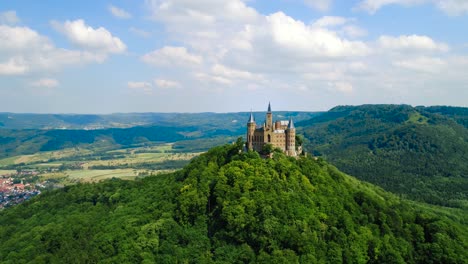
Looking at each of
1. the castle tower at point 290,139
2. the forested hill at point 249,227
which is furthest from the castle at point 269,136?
the forested hill at point 249,227

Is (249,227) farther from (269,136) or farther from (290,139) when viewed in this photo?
(290,139)

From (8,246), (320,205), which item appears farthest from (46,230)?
(320,205)

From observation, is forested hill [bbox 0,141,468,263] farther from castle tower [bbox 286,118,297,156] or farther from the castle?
the castle

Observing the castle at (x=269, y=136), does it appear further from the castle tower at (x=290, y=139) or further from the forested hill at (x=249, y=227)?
the forested hill at (x=249, y=227)

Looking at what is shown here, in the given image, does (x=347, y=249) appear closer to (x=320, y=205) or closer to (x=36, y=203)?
(x=320, y=205)

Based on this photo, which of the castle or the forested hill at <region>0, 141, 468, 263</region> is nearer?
the forested hill at <region>0, 141, 468, 263</region>

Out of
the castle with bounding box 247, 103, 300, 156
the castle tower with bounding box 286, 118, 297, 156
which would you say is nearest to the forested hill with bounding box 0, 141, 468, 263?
the castle tower with bounding box 286, 118, 297, 156
